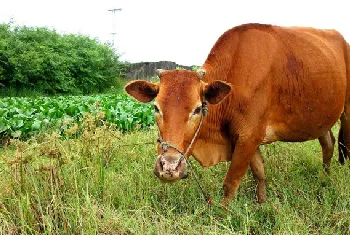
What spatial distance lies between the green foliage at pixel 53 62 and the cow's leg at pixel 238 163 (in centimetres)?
2319

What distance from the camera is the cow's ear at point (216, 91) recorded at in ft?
13.8

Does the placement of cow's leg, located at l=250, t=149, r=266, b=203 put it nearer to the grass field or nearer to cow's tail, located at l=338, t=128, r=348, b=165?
the grass field

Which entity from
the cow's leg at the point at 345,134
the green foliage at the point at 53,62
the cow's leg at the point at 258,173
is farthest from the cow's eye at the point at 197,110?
the green foliage at the point at 53,62

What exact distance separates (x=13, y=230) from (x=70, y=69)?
28.2m

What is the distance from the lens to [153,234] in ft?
12.4

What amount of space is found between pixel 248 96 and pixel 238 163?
709 mm

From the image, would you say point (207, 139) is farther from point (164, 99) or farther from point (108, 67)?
point (108, 67)

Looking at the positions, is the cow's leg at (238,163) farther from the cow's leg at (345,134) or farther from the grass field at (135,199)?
the cow's leg at (345,134)

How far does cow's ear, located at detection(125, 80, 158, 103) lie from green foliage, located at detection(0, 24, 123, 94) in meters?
23.0

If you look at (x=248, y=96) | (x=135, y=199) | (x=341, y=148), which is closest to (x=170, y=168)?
(x=135, y=199)

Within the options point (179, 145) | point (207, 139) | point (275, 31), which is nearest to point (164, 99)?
point (179, 145)

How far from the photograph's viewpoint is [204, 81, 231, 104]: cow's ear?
421 cm

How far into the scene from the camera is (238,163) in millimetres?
4773

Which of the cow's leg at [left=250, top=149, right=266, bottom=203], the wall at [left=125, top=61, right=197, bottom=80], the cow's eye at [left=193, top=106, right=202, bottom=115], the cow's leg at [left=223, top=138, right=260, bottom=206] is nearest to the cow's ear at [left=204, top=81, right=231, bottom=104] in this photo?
the cow's eye at [left=193, top=106, right=202, bottom=115]
